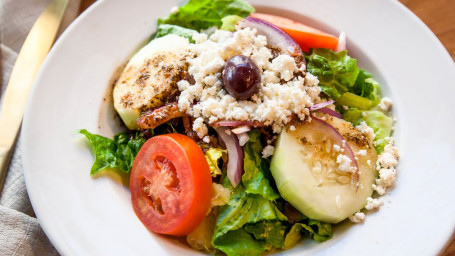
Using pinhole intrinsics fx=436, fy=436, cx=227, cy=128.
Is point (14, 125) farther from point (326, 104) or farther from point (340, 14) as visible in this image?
point (340, 14)

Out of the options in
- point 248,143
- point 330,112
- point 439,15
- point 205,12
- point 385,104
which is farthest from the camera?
point 439,15

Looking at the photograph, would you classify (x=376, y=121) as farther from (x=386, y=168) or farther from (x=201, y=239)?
(x=201, y=239)

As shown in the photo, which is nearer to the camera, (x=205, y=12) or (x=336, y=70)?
(x=336, y=70)

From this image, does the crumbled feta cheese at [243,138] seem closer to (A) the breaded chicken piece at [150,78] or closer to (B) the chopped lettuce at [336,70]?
(A) the breaded chicken piece at [150,78]

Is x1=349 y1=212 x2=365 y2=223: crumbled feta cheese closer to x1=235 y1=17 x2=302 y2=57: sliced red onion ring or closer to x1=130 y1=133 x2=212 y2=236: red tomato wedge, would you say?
x1=130 y1=133 x2=212 y2=236: red tomato wedge

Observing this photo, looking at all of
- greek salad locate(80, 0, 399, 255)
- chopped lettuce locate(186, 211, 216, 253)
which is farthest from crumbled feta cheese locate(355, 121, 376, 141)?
chopped lettuce locate(186, 211, 216, 253)

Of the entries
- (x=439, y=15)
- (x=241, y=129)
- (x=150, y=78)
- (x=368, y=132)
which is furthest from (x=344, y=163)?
(x=439, y=15)
